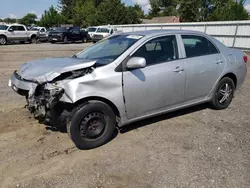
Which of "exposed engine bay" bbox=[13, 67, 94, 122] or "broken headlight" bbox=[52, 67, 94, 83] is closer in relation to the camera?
"exposed engine bay" bbox=[13, 67, 94, 122]

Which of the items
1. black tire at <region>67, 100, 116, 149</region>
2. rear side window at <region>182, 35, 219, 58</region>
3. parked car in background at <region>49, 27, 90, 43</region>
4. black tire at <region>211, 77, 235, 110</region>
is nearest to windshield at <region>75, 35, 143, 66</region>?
black tire at <region>67, 100, 116, 149</region>

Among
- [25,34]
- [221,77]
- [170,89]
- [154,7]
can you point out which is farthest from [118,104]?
[154,7]

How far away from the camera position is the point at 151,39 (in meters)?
3.88

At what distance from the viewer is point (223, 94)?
4934mm

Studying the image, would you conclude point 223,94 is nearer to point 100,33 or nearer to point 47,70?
point 47,70

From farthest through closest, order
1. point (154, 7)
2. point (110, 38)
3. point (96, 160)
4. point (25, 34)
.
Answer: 1. point (154, 7)
2. point (25, 34)
3. point (110, 38)
4. point (96, 160)

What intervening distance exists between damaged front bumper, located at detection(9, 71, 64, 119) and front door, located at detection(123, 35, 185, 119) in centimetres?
98

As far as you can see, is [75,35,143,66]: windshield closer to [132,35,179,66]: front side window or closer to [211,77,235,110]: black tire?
[132,35,179,66]: front side window

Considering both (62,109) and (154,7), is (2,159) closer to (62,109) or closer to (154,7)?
(62,109)

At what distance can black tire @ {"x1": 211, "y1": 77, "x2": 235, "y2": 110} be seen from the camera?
4.79 m

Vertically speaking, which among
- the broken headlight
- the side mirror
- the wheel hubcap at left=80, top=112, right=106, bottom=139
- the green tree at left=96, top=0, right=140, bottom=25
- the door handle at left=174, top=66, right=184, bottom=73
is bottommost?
the wheel hubcap at left=80, top=112, right=106, bottom=139

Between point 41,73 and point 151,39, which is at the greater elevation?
point 151,39

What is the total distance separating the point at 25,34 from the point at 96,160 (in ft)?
74.8

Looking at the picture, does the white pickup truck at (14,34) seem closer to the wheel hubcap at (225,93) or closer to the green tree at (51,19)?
the wheel hubcap at (225,93)
